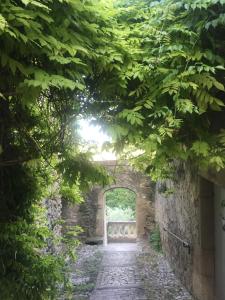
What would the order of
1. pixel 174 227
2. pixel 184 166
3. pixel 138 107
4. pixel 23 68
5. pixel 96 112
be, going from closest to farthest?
pixel 23 68 → pixel 138 107 → pixel 96 112 → pixel 184 166 → pixel 174 227

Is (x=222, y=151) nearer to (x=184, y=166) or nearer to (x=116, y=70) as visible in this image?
(x=116, y=70)

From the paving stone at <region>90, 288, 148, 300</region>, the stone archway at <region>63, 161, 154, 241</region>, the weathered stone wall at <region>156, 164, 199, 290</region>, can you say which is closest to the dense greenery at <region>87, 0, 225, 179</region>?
the weathered stone wall at <region>156, 164, 199, 290</region>

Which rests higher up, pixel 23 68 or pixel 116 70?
pixel 116 70

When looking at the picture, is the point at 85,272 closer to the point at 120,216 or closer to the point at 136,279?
the point at 136,279

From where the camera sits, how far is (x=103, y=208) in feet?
42.9

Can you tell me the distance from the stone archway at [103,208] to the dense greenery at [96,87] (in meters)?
9.27

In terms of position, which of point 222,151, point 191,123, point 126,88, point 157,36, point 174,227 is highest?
point 157,36

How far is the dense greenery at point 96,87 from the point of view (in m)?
2.32

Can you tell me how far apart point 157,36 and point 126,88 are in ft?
1.49

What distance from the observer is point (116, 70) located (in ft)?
9.44

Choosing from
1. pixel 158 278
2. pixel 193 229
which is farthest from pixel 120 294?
pixel 193 229

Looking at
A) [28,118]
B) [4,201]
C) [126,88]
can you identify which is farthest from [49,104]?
[4,201]

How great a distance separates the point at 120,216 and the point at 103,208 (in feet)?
25.1

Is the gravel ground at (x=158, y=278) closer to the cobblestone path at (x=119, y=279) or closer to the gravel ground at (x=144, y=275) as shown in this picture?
the gravel ground at (x=144, y=275)
